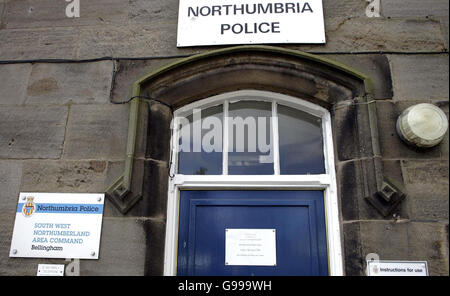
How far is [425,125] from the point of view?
2572 mm

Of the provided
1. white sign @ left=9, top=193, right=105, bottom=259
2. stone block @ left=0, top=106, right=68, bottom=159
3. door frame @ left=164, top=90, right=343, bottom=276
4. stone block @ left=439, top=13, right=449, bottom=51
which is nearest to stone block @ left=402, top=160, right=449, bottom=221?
door frame @ left=164, top=90, right=343, bottom=276

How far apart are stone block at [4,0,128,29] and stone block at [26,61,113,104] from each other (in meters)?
0.46

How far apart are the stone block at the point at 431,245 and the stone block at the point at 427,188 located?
66mm

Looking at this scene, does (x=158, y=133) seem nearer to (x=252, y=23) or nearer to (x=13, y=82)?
(x=252, y=23)

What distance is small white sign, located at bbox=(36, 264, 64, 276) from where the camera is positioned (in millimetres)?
2596

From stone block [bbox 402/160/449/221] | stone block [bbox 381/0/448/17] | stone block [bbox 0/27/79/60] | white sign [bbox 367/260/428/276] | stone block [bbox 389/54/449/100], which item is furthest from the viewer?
stone block [bbox 0/27/79/60]

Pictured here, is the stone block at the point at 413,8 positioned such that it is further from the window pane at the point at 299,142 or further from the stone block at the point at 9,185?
the stone block at the point at 9,185

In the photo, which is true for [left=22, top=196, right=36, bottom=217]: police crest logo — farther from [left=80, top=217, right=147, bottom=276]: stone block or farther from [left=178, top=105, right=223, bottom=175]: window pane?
[left=178, top=105, right=223, bottom=175]: window pane

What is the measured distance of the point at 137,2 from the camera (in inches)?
131

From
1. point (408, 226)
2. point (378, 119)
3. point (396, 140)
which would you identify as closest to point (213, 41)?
point (378, 119)

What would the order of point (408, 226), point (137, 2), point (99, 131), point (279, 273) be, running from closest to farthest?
point (408, 226)
point (279, 273)
point (99, 131)
point (137, 2)

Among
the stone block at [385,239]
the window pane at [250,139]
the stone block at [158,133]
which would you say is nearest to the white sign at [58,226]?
the stone block at [158,133]
